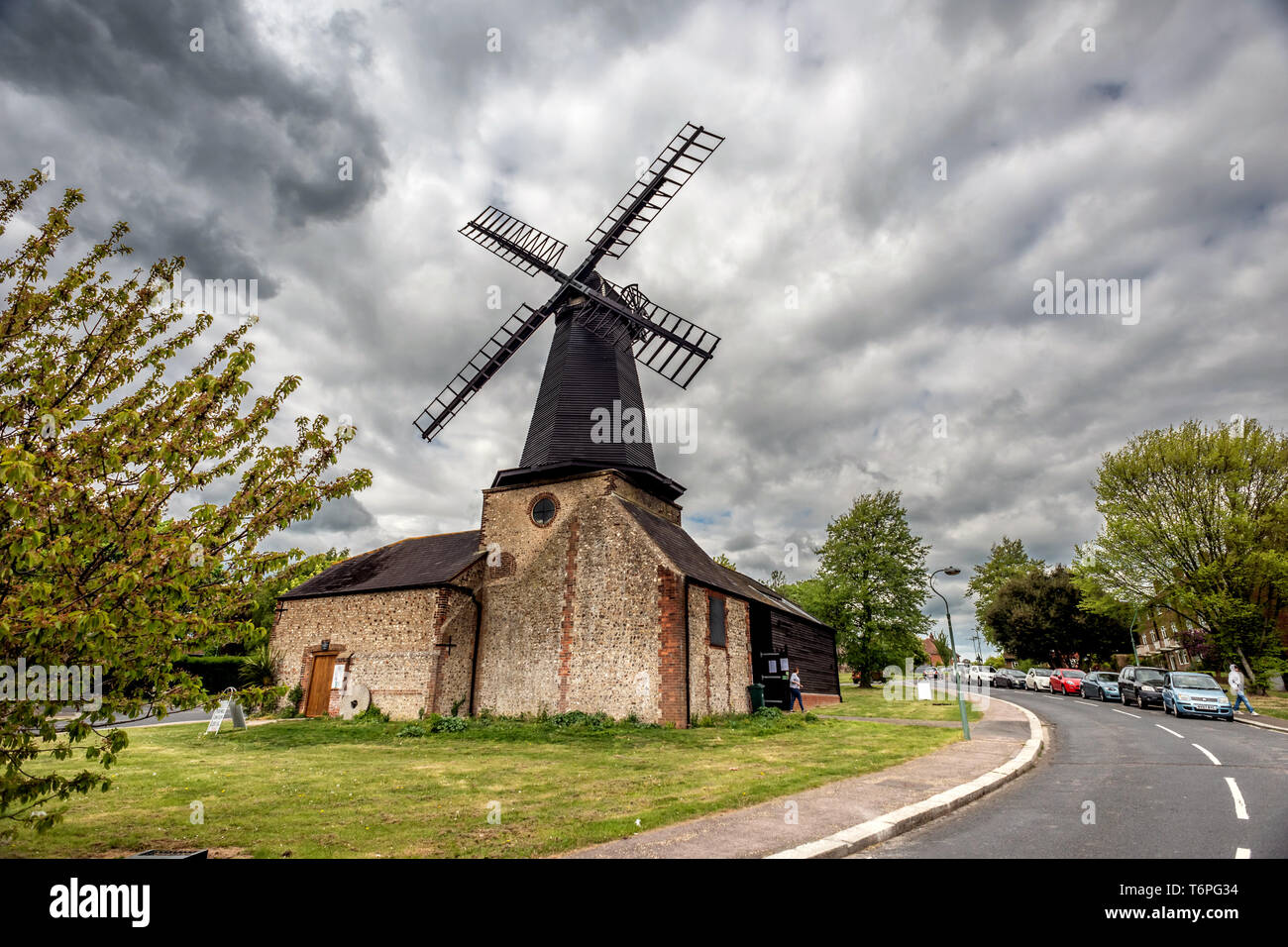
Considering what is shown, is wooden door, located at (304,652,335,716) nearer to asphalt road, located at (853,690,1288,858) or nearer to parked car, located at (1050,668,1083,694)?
asphalt road, located at (853,690,1288,858)

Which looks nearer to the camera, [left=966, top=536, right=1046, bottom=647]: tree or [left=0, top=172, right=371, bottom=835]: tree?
[left=0, top=172, right=371, bottom=835]: tree

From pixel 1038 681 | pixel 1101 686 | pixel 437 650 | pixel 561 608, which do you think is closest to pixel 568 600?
pixel 561 608

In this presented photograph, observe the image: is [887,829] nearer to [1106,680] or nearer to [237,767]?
[237,767]

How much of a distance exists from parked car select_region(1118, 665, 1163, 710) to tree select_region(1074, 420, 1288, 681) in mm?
8120

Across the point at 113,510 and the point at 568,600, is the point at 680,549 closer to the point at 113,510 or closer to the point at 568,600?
the point at 568,600

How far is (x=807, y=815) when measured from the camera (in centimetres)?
707

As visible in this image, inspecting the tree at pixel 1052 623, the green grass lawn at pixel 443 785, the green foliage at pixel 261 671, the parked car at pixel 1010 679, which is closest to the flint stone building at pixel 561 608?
the green foliage at pixel 261 671

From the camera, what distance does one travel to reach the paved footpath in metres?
5.77

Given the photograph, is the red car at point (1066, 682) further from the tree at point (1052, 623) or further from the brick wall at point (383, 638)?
the brick wall at point (383, 638)

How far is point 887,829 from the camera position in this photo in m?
6.41

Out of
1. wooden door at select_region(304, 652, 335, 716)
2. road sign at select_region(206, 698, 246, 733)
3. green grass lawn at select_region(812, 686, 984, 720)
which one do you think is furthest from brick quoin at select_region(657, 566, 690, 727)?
road sign at select_region(206, 698, 246, 733)

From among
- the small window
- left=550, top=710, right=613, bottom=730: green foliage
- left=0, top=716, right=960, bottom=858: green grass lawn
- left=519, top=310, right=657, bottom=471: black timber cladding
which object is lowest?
left=550, top=710, right=613, bottom=730: green foliage
